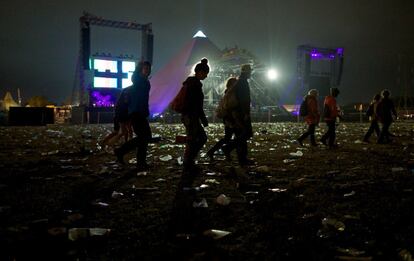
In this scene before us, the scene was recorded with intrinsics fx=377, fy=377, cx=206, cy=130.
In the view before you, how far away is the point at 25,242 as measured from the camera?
2896mm

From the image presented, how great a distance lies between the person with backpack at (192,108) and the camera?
6547mm

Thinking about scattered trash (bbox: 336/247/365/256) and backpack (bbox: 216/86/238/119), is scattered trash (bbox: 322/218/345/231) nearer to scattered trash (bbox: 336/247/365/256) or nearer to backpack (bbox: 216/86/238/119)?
scattered trash (bbox: 336/247/365/256)

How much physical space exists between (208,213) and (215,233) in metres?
0.70

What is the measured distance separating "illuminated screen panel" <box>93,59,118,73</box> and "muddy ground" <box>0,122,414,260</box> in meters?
41.3

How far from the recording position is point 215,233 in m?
3.06

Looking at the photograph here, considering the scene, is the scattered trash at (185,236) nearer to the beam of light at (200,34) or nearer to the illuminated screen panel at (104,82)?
the illuminated screen panel at (104,82)

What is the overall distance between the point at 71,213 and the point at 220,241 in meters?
1.71

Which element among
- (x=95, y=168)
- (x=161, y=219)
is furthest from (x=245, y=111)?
(x=161, y=219)

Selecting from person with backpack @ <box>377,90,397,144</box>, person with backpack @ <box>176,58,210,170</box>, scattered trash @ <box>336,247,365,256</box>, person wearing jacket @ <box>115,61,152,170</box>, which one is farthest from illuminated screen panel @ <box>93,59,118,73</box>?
scattered trash @ <box>336,247,365,256</box>

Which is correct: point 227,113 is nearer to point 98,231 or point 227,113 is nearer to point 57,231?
point 98,231

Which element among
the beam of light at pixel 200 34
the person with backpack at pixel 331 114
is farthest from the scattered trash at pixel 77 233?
the beam of light at pixel 200 34

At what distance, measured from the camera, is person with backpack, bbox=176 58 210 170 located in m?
6.55

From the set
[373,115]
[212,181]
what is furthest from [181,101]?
[373,115]

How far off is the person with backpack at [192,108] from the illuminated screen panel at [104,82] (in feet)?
136
